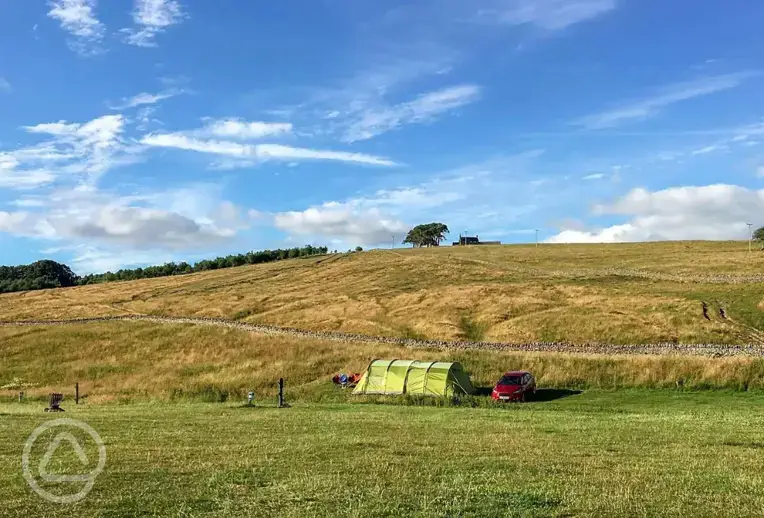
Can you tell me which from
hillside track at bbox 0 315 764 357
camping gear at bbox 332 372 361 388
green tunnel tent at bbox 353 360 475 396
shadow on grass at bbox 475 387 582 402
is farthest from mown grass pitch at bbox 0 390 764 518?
hillside track at bbox 0 315 764 357

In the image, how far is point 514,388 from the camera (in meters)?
41.0

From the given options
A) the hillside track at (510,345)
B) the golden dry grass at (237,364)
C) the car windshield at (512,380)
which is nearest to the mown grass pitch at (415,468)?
the car windshield at (512,380)

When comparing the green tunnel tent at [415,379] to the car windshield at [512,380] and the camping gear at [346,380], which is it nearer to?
the camping gear at [346,380]

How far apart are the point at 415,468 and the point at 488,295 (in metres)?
77.7

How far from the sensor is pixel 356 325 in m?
79.7

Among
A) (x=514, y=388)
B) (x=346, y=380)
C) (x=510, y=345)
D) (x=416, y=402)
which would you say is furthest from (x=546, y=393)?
(x=510, y=345)

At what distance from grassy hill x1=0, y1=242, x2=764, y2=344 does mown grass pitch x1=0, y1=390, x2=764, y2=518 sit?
4251cm

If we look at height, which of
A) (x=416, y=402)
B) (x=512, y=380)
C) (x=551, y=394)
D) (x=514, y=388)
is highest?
(x=512, y=380)

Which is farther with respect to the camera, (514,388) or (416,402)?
(514,388)

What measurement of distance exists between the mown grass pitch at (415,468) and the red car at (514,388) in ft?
47.0

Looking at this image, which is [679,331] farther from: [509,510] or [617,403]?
[509,510]

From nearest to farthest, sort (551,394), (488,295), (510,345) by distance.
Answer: (551,394) → (510,345) → (488,295)

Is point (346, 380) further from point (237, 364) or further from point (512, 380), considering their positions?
point (237, 364)

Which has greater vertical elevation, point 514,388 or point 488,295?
point 488,295
